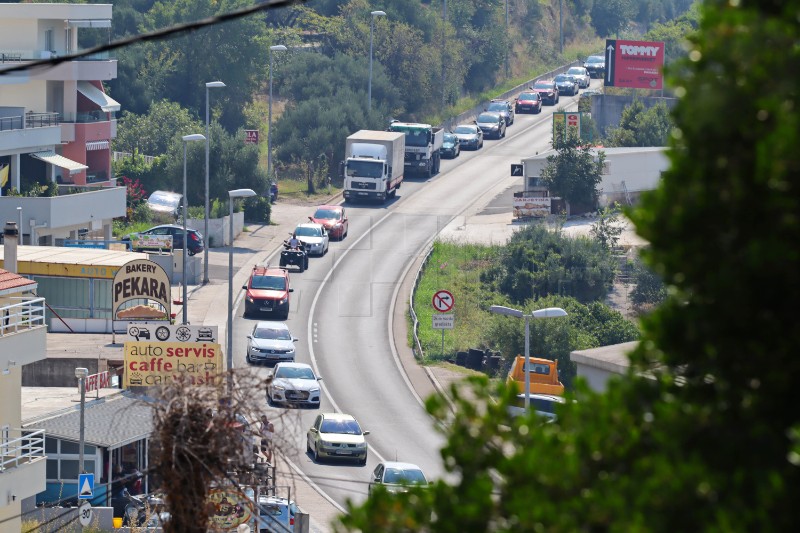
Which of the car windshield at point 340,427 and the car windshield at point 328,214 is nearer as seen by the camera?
the car windshield at point 340,427

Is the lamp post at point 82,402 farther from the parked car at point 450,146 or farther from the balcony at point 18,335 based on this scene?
the parked car at point 450,146

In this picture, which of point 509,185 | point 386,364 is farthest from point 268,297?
point 509,185

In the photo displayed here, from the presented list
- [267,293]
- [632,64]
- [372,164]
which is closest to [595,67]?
[632,64]

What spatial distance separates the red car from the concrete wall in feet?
117

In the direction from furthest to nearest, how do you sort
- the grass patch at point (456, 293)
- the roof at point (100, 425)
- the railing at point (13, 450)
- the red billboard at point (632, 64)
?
the red billboard at point (632, 64), the grass patch at point (456, 293), the roof at point (100, 425), the railing at point (13, 450)

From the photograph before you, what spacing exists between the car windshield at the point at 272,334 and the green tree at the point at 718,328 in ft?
128

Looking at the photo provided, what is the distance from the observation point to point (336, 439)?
36.8m

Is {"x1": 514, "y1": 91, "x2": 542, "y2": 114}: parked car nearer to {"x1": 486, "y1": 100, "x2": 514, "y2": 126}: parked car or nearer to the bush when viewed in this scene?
{"x1": 486, "y1": 100, "x2": 514, "y2": 126}: parked car

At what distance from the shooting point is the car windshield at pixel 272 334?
45594 mm

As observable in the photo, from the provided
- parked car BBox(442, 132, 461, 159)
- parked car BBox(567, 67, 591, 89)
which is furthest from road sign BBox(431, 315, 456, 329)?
parked car BBox(567, 67, 591, 89)

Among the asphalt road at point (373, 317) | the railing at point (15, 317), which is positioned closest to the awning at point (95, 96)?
the asphalt road at point (373, 317)

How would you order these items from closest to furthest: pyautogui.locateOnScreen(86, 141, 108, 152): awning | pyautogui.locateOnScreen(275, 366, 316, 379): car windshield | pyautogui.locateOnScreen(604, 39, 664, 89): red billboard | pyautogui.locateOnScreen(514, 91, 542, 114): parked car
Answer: pyautogui.locateOnScreen(275, 366, 316, 379): car windshield → pyautogui.locateOnScreen(86, 141, 108, 152): awning → pyautogui.locateOnScreen(604, 39, 664, 89): red billboard → pyautogui.locateOnScreen(514, 91, 542, 114): parked car

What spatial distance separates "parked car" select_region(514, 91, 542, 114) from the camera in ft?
313

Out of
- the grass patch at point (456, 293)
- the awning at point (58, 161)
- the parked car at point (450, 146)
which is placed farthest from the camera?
→ the parked car at point (450, 146)
